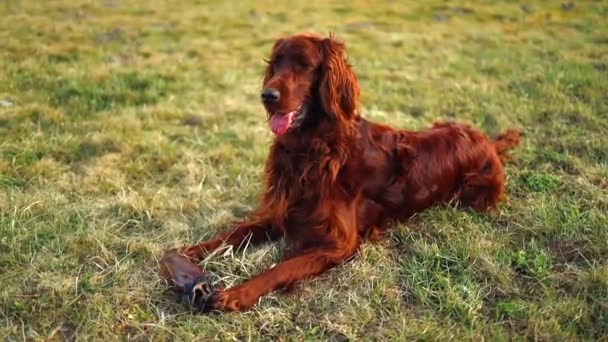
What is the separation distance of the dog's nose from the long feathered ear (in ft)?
0.98

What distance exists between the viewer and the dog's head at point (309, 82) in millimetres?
3205

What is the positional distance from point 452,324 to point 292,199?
113 centimetres

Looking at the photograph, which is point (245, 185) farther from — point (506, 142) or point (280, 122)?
point (506, 142)

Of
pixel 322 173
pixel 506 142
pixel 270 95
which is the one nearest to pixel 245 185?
pixel 322 173

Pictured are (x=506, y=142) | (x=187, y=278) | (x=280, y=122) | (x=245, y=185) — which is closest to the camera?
(x=187, y=278)

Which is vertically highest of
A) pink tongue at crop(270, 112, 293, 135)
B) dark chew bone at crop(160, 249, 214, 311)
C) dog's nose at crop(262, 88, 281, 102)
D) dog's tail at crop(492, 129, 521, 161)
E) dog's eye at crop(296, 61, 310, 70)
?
dog's eye at crop(296, 61, 310, 70)

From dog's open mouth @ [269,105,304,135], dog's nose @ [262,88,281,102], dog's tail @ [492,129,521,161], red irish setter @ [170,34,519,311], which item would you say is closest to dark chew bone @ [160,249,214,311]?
red irish setter @ [170,34,519,311]

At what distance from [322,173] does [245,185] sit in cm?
122

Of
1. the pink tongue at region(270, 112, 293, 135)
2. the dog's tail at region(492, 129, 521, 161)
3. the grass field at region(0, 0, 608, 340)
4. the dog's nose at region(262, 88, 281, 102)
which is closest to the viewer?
the grass field at region(0, 0, 608, 340)

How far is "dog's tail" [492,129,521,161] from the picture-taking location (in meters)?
4.66

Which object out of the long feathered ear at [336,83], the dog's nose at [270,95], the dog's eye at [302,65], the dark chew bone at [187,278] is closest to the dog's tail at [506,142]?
the long feathered ear at [336,83]

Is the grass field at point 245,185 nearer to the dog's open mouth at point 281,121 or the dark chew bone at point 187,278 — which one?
the dark chew bone at point 187,278

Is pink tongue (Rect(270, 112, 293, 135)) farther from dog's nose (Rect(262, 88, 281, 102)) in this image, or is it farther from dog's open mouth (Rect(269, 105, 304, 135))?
dog's nose (Rect(262, 88, 281, 102))

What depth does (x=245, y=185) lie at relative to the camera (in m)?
4.45
